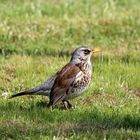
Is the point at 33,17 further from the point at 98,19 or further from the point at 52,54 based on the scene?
the point at 52,54

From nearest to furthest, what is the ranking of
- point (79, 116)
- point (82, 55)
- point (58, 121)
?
point (58, 121) < point (79, 116) < point (82, 55)

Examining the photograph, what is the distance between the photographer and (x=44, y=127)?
28.9 feet

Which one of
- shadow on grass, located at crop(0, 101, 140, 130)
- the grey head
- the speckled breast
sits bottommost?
shadow on grass, located at crop(0, 101, 140, 130)

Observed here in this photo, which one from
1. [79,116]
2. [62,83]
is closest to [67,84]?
[62,83]

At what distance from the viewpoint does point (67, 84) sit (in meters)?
10.0

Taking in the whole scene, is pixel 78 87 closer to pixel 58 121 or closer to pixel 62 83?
pixel 62 83

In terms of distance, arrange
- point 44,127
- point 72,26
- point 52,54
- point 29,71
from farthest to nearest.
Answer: point 72,26, point 52,54, point 29,71, point 44,127

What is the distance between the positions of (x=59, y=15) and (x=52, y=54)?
378cm

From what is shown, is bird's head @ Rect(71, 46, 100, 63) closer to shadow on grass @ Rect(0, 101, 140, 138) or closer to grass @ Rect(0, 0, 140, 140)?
grass @ Rect(0, 0, 140, 140)

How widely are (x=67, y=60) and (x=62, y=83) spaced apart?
9.63ft

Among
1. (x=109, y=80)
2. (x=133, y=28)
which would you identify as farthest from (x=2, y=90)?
(x=133, y=28)

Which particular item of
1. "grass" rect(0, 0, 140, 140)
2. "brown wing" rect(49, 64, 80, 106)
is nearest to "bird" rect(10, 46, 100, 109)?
"brown wing" rect(49, 64, 80, 106)

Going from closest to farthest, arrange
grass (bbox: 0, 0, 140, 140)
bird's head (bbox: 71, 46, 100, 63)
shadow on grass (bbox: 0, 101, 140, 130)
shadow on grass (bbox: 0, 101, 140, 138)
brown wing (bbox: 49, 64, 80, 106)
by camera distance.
→ shadow on grass (bbox: 0, 101, 140, 138), grass (bbox: 0, 0, 140, 140), shadow on grass (bbox: 0, 101, 140, 130), brown wing (bbox: 49, 64, 80, 106), bird's head (bbox: 71, 46, 100, 63)

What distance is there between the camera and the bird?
996cm
